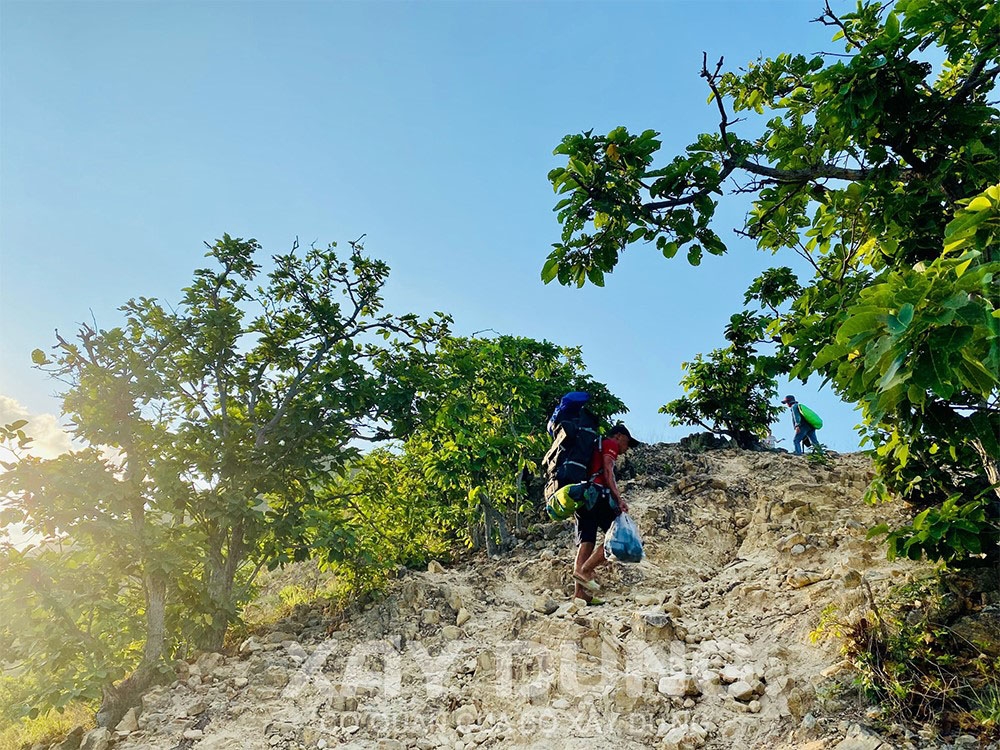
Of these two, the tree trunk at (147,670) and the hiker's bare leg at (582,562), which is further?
the hiker's bare leg at (582,562)

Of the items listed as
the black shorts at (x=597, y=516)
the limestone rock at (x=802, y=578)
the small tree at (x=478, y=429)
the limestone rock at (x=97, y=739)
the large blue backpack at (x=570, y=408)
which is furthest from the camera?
the small tree at (x=478, y=429)

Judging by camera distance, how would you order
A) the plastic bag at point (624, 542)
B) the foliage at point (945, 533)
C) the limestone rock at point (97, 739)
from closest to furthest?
the foliage at point (945, 533) < the limestone rock at point (97, 739) < the plastic bag at point (624, 542)

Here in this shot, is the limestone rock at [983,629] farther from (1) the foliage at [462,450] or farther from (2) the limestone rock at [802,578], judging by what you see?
(1) the foliage at [462,450]

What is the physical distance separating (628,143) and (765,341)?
2.70m

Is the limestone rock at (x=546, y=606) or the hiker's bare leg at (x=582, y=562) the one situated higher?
the hiker's bare leg at (x=582, y=562)

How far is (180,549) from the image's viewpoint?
256 inches

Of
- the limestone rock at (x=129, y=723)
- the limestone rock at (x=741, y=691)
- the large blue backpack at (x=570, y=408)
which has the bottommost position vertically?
the limestone rock at (x=129, y=723)

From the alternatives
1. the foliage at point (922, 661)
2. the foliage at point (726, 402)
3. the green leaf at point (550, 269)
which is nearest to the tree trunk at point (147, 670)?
the green leaf at point (550, 269)

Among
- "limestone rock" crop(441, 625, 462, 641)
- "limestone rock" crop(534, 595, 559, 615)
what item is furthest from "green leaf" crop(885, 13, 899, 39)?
"limestone rock" crop(441, 625, 462, 641)

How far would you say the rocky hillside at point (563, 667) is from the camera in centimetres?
431

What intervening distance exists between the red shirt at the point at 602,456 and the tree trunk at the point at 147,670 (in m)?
→ 4.74

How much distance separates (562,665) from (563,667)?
3 cm

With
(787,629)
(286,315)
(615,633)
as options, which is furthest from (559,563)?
(286,315)

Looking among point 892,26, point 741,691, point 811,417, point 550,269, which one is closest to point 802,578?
point 741,691
